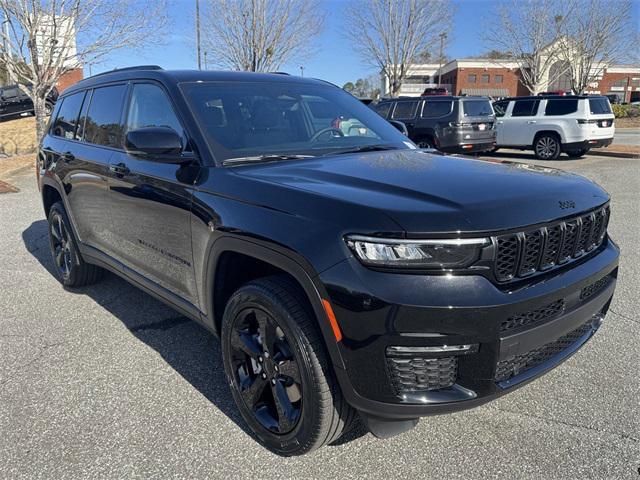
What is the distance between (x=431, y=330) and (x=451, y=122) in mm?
12564

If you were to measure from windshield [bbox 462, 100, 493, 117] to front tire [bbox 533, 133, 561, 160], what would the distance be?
2.13m

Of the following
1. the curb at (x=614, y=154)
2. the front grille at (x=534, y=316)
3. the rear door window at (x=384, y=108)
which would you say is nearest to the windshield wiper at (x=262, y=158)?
the front grille at (x=534, y=316)

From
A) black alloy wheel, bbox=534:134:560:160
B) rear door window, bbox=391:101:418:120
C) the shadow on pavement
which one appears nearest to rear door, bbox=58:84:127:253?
the shadow on pavement

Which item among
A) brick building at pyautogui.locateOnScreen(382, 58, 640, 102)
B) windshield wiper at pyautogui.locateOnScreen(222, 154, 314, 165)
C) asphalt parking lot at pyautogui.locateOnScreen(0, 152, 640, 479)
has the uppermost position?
brick building at pyautogui.locateOnScreen(382, 58, 640, 102)

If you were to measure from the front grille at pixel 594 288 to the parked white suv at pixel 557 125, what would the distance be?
13.5 meters

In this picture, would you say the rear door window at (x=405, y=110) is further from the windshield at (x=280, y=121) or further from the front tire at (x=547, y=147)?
the windshield at (x=280, y=121)

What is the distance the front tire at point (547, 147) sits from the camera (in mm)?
15156

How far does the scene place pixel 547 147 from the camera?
1536 centimetres

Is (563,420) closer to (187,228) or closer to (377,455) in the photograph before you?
(377,455)

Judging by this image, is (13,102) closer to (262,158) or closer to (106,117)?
(106,117)

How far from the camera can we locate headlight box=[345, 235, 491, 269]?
78.3 inches

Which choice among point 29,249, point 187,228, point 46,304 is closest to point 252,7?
point 29,249

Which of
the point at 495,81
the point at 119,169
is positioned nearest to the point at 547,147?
the point at 119,169

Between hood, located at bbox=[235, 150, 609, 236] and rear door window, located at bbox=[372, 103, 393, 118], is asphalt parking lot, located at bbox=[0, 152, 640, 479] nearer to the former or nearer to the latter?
hood, located at bbox=[235, 150, 609, 236]
